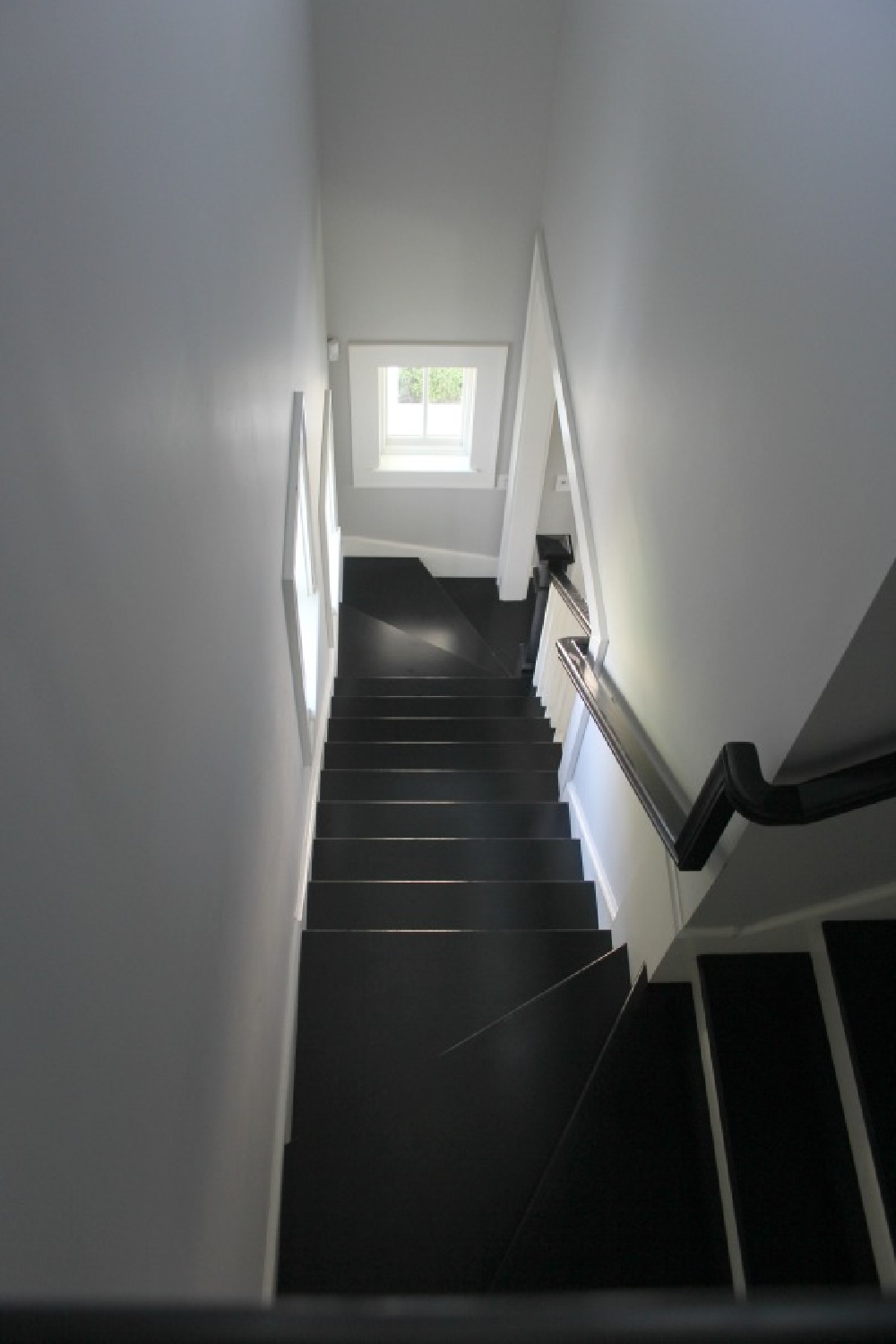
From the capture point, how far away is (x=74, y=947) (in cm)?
100

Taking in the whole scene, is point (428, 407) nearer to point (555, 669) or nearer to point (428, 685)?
point (428, 685)

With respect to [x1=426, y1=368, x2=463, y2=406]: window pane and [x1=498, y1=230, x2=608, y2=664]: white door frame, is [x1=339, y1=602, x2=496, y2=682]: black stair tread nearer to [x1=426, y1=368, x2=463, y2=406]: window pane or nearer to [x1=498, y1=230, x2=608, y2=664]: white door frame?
[x1=498, y1=230, x2=608, y2=664]: white door frame

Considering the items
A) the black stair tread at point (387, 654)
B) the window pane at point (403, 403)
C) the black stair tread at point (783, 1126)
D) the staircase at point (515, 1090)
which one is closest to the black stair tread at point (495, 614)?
the black stair tread at point (387, 654)

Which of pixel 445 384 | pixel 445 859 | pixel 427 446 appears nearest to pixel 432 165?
pixel 445 384

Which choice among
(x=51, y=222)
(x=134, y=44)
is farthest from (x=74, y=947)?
(x=134, y=44)

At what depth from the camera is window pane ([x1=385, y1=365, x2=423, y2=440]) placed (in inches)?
245

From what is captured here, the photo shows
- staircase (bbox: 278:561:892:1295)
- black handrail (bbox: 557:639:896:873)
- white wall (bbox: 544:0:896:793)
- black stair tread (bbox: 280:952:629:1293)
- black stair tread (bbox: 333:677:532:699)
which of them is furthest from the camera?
black stair tread (bbox: 333:677:532:699)

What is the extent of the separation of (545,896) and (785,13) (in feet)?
10.1

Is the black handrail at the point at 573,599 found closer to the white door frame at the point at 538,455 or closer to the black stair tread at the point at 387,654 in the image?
the white door frame at the point at 538,455

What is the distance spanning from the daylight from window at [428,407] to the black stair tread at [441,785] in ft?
9.94

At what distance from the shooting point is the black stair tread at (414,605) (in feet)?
20.3

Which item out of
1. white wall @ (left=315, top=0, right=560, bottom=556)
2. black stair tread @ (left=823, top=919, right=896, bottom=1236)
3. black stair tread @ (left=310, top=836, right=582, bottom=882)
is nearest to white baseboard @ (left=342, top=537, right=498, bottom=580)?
white wall @ (left=315, top=0, right=560, bottom=556)

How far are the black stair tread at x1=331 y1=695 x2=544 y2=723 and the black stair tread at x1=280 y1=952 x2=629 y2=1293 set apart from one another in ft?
7.99

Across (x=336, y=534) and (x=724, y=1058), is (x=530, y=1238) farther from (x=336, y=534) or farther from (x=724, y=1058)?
(x=336, y=534)
